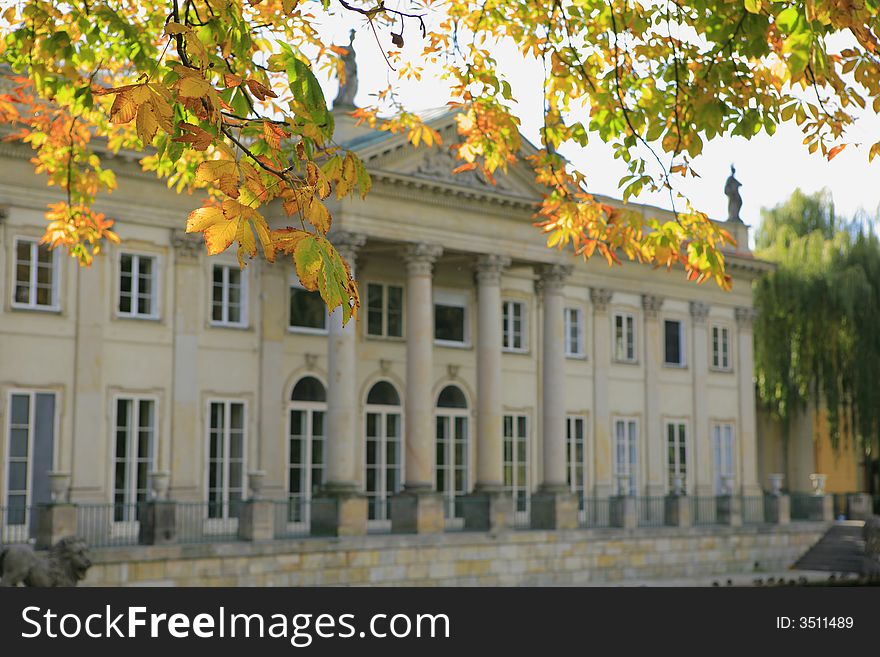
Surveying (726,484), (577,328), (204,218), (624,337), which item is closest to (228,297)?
(577,328)

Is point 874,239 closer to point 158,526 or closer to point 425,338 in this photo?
point 425,338

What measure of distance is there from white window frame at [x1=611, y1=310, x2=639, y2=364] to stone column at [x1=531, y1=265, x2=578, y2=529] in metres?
4.95

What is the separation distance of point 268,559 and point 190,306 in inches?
237

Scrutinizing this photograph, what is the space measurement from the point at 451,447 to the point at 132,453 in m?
9.03

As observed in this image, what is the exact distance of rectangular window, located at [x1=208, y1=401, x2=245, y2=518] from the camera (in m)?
29.3

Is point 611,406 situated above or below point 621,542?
above

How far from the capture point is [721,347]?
41.8 metres

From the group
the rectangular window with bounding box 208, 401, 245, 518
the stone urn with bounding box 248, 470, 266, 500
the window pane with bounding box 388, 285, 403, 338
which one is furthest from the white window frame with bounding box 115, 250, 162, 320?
the window pane with bounding box 388, 285, 403, 338

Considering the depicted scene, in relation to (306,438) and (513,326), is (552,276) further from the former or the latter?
(306,438)

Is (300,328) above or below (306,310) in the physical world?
below

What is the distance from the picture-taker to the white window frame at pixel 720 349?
41531 mm

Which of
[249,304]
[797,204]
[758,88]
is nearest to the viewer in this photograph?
[758,88]

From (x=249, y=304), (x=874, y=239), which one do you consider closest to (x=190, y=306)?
(x=249, y=304)

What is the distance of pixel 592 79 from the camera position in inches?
429
